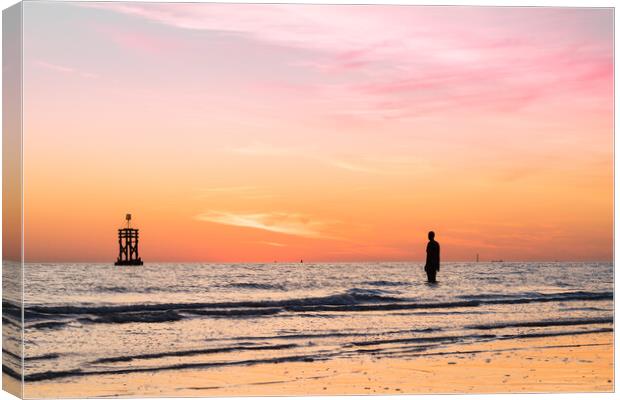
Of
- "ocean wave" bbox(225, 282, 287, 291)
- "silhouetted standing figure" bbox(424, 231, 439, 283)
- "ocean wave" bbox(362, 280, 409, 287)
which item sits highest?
"silhouetted standing figure" bbox(424, 231, 439, 283)

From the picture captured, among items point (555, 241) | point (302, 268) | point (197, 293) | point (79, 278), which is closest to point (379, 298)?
point (197, 293)

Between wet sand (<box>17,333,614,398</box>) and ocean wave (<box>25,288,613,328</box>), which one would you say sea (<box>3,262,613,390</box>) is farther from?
wet sand (<box>17,333,614,398</box>)

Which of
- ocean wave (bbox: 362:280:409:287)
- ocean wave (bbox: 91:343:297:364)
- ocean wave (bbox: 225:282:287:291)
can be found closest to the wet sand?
ocean wave (bbox: 91:343:297:364)

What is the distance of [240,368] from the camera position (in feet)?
33.8

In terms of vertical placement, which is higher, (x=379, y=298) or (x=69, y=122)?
(x=69, y=122)

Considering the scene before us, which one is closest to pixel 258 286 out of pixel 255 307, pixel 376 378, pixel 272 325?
pixel 255 307

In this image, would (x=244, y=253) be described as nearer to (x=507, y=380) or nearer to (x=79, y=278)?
(x=507, y=380)

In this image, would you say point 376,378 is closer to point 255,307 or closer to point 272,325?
point 272,325

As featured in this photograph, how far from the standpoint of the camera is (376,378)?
32.3 ft

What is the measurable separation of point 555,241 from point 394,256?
84.6 inches

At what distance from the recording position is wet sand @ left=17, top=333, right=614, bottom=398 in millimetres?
9461

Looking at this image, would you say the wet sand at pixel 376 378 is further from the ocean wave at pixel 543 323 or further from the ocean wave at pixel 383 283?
the ocean wave at pixel 383 283

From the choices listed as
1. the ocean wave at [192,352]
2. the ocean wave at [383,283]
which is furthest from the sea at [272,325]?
the ocean wave at [383,283]

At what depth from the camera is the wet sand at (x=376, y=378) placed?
9461 millimetres
